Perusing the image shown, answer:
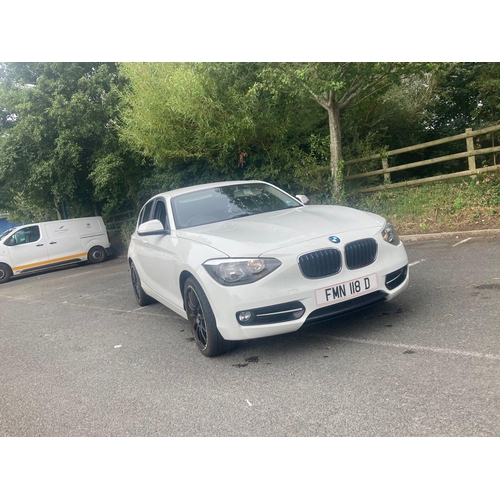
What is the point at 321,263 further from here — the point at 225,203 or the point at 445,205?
the point at 445,205

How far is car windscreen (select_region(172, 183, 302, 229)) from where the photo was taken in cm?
507

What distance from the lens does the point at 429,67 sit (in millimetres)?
9680

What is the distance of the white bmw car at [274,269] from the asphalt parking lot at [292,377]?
0.37 meters

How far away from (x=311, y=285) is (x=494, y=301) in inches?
80.5

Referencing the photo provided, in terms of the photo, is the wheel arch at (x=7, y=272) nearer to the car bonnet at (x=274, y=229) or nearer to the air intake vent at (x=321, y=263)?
the car bonnet at (x=274, y=229)

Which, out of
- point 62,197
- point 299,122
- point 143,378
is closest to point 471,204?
point 299,122

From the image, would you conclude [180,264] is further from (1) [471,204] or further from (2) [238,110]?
(2) [238,110]

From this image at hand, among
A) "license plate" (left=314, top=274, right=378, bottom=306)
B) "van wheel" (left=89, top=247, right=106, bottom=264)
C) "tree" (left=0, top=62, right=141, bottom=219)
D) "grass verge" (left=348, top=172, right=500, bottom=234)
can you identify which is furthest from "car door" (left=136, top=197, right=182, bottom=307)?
"tree" (left=0, top=62, right=141, bottom=219)

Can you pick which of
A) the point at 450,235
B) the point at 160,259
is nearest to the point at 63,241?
the point at 160,259

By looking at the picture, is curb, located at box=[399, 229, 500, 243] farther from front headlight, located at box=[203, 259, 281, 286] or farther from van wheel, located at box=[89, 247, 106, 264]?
van wheel, located at box=[89, 247, 106, 264]

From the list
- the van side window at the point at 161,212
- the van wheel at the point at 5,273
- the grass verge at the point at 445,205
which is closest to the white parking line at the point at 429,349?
the van side window at the point at 161,212

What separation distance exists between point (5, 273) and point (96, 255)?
3.10 meters

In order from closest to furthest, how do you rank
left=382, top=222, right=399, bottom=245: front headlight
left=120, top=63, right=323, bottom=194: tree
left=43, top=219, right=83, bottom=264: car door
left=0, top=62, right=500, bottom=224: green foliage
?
left=382, top=222, right=399, bottom=245: front headlight < left=0, top=62, right=500, bottom=224: green foliage < left=120, top=63, right=323, bottom=194: tree < left=43, top=219, right=83, bottom=264: car door

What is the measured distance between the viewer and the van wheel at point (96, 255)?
17.3 metres
